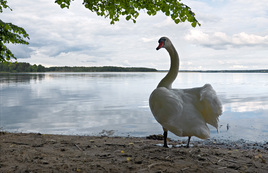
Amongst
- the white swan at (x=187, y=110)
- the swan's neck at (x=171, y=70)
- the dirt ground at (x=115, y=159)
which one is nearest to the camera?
the dirt ground at (x=115, y=159)

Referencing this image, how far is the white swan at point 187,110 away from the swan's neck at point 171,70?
101 cm

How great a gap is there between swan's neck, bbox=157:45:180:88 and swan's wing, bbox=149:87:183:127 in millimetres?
1345

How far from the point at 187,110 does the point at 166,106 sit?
535mm

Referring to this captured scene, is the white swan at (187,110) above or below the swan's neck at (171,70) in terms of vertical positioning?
below

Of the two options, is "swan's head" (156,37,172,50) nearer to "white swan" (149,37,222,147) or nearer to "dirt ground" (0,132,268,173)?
"white swan" (149,37,222,147)

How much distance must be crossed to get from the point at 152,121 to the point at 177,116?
8825 millimetres

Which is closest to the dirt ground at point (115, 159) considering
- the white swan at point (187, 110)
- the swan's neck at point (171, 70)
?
the white swan at point (187, 110)

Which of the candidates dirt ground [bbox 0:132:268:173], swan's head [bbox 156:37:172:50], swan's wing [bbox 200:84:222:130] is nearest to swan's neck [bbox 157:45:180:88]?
swan's head [bbox 156:37:172:50]

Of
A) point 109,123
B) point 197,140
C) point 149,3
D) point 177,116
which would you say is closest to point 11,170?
point 177,116

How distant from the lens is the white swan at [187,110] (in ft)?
19.6

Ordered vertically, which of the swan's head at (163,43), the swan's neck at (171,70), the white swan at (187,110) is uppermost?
the swan's head at (163,43)

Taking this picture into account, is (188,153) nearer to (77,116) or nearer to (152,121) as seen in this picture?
(152,121)

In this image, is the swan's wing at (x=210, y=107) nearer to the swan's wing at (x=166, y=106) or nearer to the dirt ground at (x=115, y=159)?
the swan's wing at (x=166, y=106)

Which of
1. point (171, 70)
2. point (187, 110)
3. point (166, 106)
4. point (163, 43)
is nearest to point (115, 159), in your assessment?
point (166, 106)
